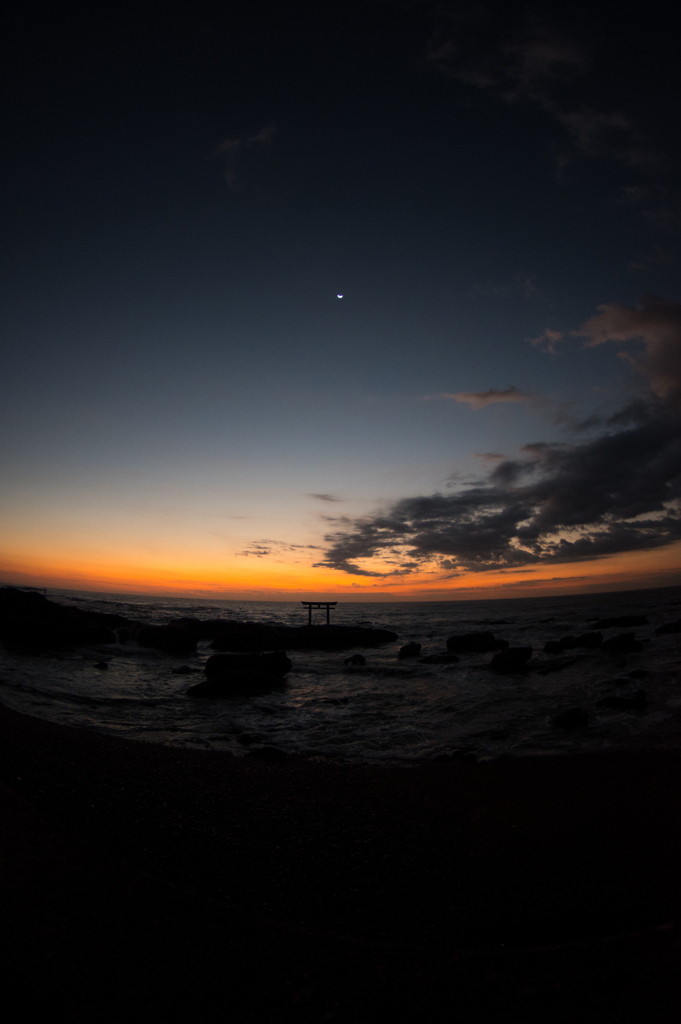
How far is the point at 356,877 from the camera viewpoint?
2.85 m

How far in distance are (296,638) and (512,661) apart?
13542 millimetres

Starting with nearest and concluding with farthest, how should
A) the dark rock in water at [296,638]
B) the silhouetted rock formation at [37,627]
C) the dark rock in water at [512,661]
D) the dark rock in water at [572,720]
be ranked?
the dark rock in water at [572,720]
the dark rock in water at [512,661]
the silhouetted rock formation at [37,627]
the dark rock in water at [296,638]

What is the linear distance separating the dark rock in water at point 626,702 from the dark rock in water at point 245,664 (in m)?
8.07

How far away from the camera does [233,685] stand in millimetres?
10289

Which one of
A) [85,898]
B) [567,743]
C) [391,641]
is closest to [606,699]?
[567,743]

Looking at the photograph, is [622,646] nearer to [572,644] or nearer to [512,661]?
[572,644]

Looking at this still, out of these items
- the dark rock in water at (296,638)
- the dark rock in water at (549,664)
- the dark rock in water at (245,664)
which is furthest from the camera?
the dark rock in water at (296,638)

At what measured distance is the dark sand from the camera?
4.46ft

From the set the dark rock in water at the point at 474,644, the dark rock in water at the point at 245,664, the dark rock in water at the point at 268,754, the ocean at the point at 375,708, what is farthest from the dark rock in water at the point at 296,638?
the dark rock in water at the point at 268,754

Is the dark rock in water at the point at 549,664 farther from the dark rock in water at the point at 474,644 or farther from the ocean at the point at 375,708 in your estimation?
the dark rock in water at the point at 474,644

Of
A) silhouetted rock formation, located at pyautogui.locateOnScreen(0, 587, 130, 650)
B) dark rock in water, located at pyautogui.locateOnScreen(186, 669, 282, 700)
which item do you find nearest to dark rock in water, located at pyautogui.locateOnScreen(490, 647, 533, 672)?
dark rock in water, located at pyautogui.locateOnScreen(186, 669, 282, 700)

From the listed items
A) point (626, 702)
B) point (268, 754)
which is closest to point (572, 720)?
point (626, 702)

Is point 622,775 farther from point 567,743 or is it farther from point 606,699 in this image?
point 606,699

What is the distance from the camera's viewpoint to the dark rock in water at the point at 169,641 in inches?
781
